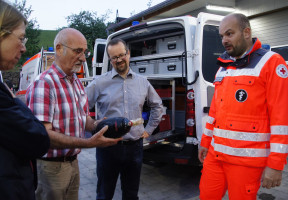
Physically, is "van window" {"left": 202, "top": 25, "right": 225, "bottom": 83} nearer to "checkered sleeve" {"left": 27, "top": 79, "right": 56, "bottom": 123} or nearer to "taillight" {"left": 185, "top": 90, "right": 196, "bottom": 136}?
"taillight" {"left": 185, "top": 90, "right": 196, "bottom": 136}

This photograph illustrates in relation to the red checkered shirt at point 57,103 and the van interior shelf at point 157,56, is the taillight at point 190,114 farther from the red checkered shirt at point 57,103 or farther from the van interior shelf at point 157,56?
the red checkered shirt at point 57,103

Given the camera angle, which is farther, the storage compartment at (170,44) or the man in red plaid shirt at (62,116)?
the storage compartment at (170,44)

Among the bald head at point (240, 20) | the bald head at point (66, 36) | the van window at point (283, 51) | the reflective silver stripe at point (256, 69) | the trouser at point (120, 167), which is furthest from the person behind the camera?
the van window at point (283, 51)

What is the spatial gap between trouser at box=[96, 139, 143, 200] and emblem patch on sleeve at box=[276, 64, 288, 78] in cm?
142

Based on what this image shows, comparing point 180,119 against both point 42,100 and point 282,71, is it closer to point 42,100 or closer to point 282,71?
point 282,71

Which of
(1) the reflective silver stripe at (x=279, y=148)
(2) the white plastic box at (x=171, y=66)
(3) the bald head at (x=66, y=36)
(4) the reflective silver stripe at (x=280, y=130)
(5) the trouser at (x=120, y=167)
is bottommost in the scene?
(5) the trouser at (x=120, y=167)

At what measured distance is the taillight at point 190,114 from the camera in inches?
120

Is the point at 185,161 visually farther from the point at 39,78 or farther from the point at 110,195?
the point at 39,78

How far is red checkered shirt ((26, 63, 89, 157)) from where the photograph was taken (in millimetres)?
1528

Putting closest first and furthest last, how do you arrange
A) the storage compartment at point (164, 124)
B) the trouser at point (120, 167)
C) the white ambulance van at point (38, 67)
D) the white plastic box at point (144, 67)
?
the trouser at point (120, 167) → the storage compartment at point (164, 124) → the white plastic box at point (144, 67) → the white ambulance van at point (38, 67)

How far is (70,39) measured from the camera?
68.3 inches

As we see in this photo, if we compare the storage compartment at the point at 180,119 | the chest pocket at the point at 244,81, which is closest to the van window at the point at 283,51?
the storage compartment at the point at 180,119

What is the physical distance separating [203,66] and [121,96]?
123 centimetres

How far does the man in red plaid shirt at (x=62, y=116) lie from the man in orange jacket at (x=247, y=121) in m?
0.93
